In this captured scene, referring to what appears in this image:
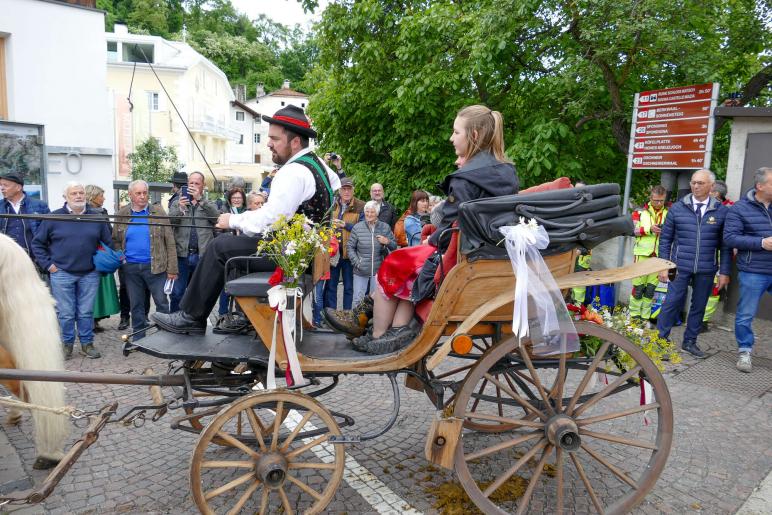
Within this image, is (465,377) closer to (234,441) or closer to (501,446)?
(501,446)

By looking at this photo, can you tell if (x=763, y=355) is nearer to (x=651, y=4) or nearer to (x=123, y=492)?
(x=651, y=4)

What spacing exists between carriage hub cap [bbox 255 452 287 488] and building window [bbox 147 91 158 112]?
3498 centimetres

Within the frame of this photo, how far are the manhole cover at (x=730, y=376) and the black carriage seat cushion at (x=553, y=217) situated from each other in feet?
10.6

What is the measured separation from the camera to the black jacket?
310cm

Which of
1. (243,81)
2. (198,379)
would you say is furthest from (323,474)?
(243,81)

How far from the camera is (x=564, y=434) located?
3.05 meters

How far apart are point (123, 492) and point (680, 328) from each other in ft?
22.9

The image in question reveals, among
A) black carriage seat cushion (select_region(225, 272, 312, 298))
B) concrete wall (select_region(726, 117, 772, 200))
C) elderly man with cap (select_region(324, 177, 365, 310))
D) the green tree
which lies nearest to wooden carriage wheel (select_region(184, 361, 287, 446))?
black carriage seat cushion (select_region(225, 272, 312, 298))

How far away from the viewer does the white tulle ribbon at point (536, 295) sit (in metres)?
2.83

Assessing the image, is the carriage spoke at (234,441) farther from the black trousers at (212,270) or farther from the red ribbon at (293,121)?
→ the red ribbon at (293,121)

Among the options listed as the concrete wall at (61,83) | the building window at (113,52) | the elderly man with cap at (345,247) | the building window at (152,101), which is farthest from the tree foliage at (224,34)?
the elderly man with cap at (345,247)

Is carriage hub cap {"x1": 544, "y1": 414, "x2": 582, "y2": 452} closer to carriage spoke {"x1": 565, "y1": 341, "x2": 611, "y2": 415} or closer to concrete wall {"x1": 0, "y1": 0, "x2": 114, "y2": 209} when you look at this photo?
carriage spoke {"x1": 565, "y1": 341, "x2": 611, "y2": 415}

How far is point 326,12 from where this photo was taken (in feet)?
35.0

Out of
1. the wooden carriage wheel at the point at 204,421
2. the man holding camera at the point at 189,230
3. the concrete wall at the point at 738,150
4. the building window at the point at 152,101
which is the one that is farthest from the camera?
the building window at the point at 152,101
